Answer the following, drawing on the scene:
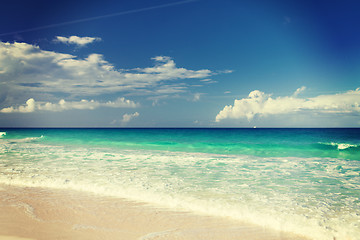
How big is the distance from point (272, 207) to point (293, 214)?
55 centimetres

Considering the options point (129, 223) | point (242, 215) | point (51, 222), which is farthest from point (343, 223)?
point (51, 222)

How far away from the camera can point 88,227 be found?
177 inches

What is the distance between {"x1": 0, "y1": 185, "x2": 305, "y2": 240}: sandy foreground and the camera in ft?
13.8

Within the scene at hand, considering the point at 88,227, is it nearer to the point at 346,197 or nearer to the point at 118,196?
the point at 118,196

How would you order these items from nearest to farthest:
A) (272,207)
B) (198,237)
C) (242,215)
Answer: (198,237), (242,215), (272,207)

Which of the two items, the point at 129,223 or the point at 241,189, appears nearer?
the point at 129,223

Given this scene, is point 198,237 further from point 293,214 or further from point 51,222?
point 51,222

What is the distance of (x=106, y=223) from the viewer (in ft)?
15.4

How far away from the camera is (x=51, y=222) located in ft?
15.3

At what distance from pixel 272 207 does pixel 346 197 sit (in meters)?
2.60

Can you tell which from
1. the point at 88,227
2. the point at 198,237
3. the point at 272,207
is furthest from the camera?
the point at 272,207

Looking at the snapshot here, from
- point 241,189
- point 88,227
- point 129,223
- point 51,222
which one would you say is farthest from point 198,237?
point 241,189

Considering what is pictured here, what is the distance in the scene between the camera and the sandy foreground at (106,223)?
420 cm

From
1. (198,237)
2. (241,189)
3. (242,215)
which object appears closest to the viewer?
(198,237)
